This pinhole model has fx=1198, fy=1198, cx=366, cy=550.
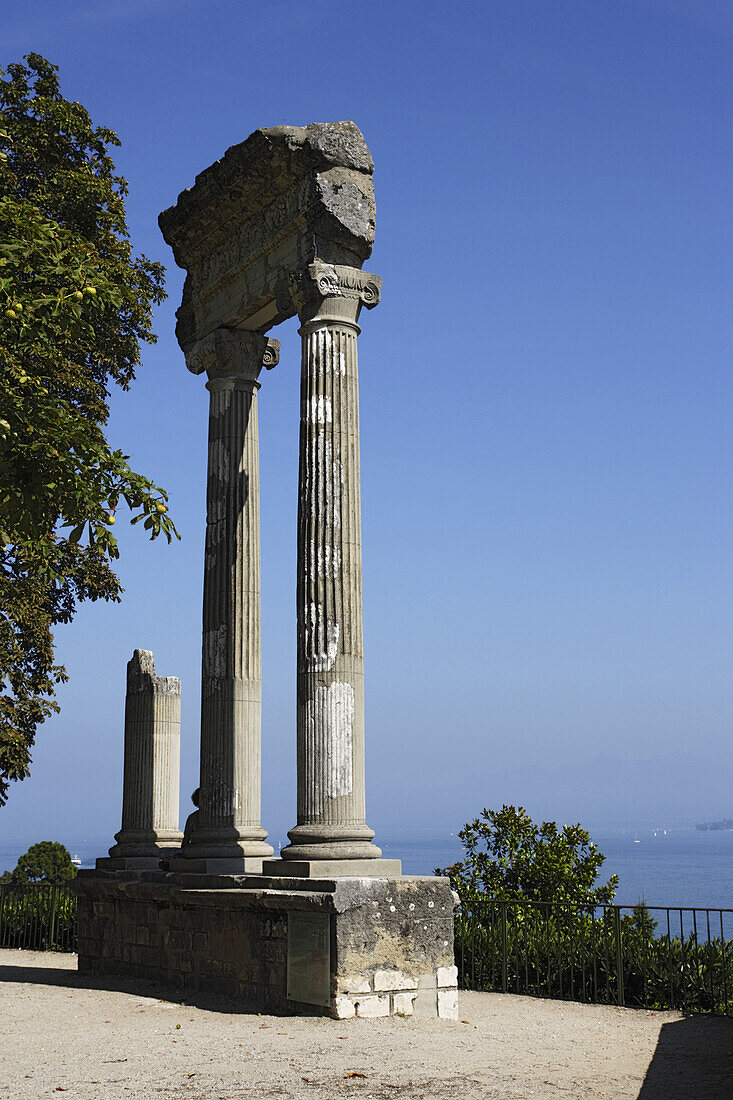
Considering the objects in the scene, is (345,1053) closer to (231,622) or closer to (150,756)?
A: (231,622)

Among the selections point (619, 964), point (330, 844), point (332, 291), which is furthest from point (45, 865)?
point (332, 291)

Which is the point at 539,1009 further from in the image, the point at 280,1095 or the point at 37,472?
the point at 37,472

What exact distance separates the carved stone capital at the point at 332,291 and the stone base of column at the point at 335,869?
5675mm

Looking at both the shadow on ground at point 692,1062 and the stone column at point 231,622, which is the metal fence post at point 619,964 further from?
the stone column at point 231,622

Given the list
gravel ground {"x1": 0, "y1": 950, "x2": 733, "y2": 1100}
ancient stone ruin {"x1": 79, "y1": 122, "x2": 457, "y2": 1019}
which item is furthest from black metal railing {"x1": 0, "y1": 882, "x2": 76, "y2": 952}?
gravel ground {"x1": 0, "y1": 950, "x2": 733, "y2": 1100}

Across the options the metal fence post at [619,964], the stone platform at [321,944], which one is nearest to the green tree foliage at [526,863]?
the metal fence post at [619,964]

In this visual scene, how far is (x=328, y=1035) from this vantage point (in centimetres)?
991

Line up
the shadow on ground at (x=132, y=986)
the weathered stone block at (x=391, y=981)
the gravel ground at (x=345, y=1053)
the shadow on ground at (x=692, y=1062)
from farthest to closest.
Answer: the shadow on ground at (x=132, y=986)
the weathered stone block at (x=391, y=981)
the shadow on ground at (x=692, y=1062)
the gravel ground at (x=345, y=1053)

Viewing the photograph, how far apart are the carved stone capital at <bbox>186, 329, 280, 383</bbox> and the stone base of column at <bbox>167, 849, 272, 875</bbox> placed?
233 inches

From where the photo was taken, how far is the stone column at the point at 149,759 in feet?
57.9

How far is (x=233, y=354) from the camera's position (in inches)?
600

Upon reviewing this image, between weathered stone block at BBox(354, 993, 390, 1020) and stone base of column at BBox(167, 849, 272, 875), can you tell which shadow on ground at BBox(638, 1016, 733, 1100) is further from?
stone base of column at BBox(167, 849, 272, 875)

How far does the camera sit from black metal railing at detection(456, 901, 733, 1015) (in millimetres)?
13203

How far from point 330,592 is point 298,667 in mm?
837
